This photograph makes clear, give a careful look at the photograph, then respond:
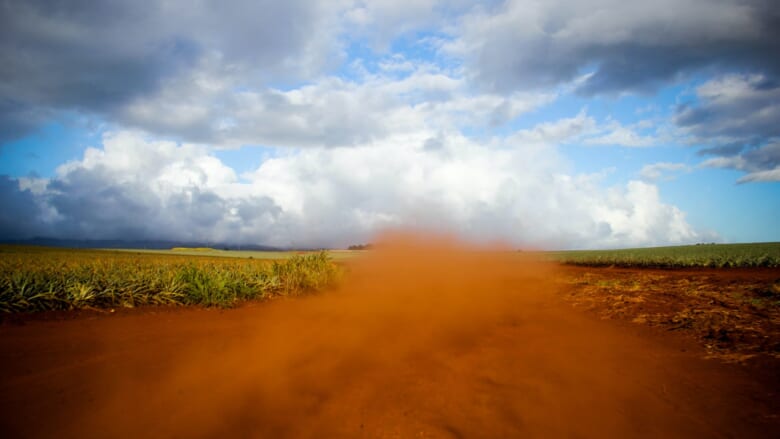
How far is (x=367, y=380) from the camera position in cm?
436

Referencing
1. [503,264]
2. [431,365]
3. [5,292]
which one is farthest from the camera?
[503,264]

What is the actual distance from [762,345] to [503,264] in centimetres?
1649

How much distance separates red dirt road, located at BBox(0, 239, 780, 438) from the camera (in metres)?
3.33

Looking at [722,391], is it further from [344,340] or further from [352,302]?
[352,302]

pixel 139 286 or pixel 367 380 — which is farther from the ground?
pixel 139 286

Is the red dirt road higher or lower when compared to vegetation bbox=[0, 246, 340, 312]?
lower

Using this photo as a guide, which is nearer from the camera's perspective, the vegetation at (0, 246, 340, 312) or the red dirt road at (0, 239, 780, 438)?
the red dirt road at (0, 239, 780, 438)

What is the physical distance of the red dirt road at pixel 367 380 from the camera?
10.9 feet

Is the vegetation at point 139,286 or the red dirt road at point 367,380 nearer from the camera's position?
the red dirt road at point 367,380

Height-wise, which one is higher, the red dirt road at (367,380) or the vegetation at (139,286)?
the vegetation at (139,286)

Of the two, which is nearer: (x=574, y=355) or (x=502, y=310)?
(x=574, y=355)

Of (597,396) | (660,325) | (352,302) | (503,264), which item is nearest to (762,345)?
(660,325)

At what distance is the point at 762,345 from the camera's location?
16.8ft

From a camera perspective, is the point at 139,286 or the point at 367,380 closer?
the point at 367,380
